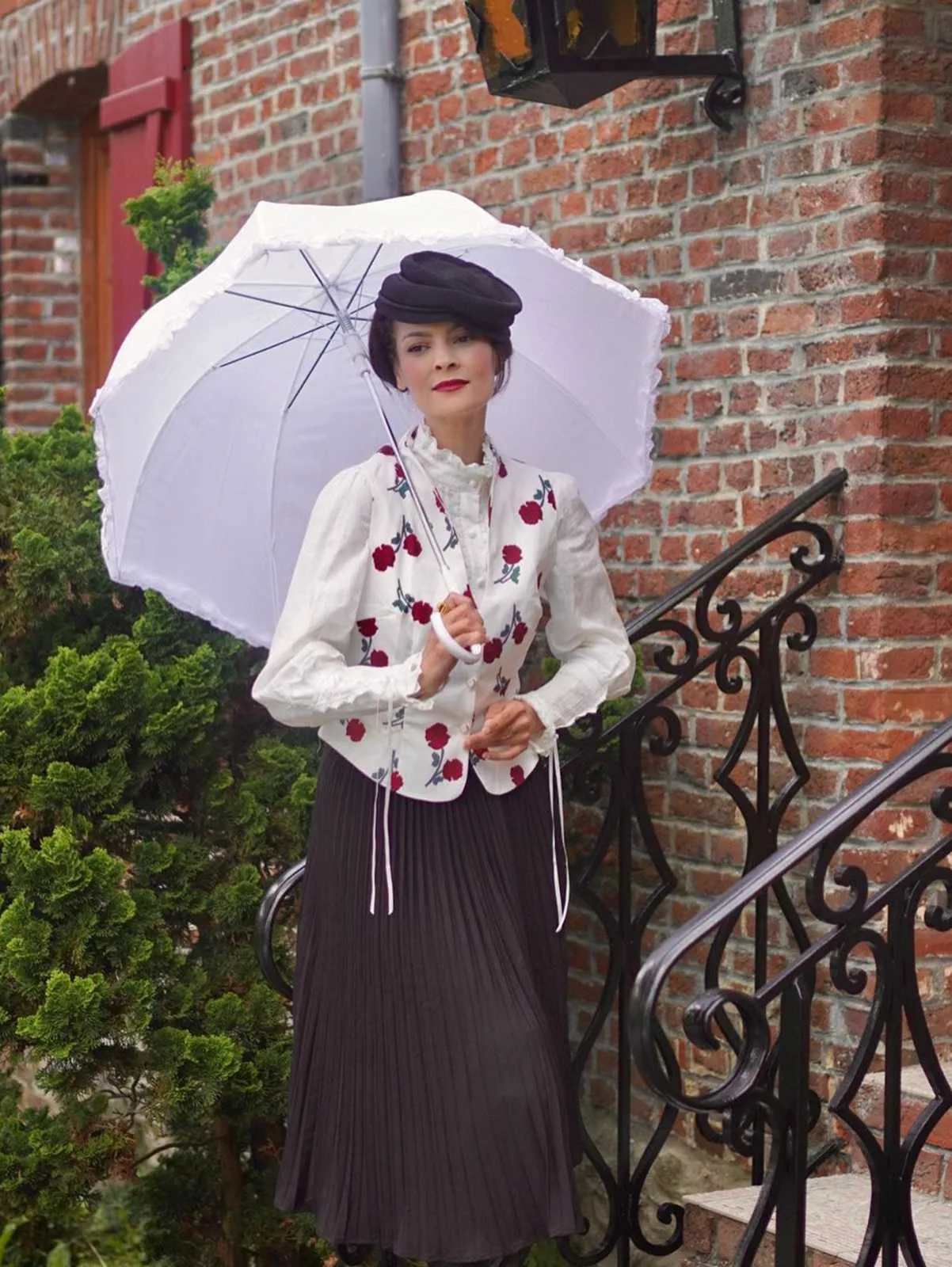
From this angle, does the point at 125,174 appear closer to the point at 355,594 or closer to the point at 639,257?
the point at 639,257

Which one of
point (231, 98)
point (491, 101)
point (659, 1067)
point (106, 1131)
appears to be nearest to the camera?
point (659, 1067)

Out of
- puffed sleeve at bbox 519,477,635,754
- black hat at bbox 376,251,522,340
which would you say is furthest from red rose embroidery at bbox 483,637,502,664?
black hat at bbox 376,251,522,340

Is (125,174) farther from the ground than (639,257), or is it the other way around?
(125,174)

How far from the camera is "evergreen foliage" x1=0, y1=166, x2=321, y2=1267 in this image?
12.1ft

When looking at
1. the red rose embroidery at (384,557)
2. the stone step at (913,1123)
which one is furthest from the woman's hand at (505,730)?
the stone step at (913,1123)

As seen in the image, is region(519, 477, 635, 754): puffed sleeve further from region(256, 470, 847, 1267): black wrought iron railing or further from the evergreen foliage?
the evergreen foliage

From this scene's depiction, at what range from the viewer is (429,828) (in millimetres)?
2967

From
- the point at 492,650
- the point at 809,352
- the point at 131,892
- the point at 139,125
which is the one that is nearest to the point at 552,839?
the point at 492,650

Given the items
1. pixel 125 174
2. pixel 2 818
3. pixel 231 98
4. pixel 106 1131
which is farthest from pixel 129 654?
pixel 125 174

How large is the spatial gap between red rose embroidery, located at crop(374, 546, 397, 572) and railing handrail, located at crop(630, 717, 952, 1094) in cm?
71

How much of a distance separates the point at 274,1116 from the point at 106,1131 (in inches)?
13.7

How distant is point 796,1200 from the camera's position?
2.86m

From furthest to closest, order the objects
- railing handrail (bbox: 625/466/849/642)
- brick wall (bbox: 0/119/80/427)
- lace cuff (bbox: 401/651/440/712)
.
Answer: brick wall (bbox: 0/119/80/427), railing handrail (bbox: 625/466/849/642), lace cuff (bbox: 401/651/440/712)

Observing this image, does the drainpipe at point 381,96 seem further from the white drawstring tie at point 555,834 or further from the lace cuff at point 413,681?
the lace cuff at point 413,681
